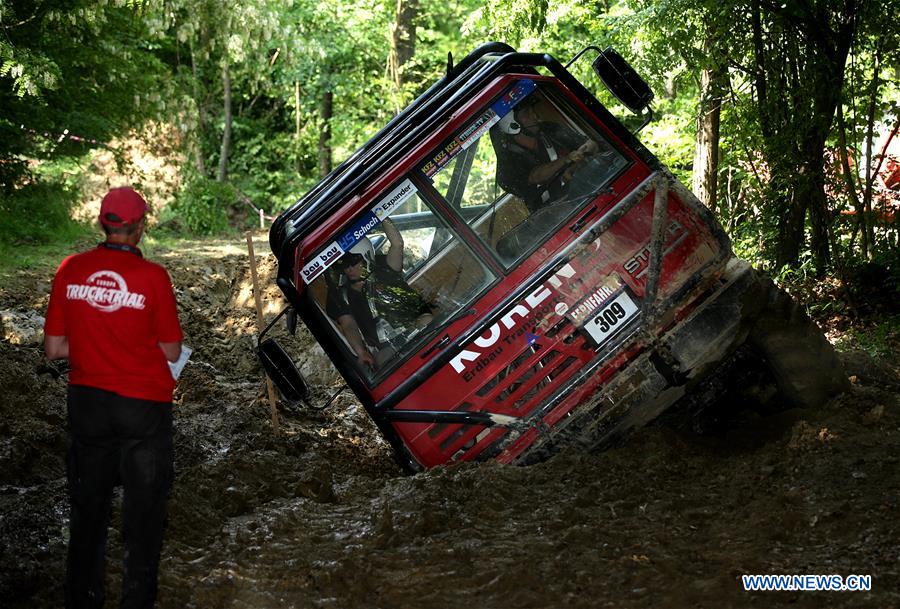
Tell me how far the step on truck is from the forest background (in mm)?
3564

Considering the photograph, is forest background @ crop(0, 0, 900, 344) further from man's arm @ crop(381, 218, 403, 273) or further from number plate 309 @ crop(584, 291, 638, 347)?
man's arm @ crop(381, 218, 403, 273)

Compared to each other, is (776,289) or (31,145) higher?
(31,145)

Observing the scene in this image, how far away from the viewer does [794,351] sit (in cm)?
614

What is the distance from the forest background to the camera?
930 centimetres

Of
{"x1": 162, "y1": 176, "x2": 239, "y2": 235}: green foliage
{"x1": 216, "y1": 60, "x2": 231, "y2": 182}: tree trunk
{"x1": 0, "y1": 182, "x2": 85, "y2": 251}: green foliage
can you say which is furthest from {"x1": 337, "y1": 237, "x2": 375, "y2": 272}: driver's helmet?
{"x1": 216, "y1": 60, "x2": 231, "y2": 182}: tree trunk

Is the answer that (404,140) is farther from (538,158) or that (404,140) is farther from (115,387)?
(115,387)

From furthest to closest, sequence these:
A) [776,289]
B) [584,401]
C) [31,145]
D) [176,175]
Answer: [176,175], [31,145], [776,289], [584,401]

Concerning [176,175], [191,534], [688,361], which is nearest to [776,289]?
[688,361]

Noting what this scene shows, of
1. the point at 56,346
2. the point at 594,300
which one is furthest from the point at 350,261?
the point at 56,346

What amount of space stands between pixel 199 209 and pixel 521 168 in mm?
12227

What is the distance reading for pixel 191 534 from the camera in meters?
5.30

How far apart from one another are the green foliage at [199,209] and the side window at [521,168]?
39.5 feet

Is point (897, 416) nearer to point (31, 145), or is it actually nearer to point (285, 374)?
point (285, 374)

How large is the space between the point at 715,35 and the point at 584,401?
529 cm
